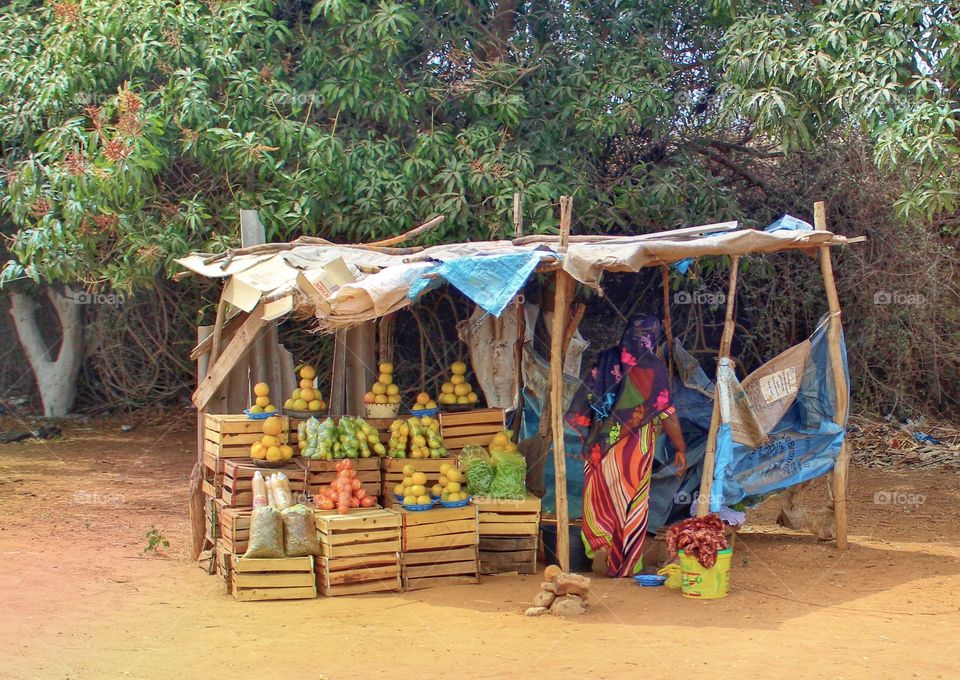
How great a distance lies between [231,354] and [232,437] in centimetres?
71

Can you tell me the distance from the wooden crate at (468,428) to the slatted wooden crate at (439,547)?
0.72 metres

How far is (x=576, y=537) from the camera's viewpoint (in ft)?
23.1

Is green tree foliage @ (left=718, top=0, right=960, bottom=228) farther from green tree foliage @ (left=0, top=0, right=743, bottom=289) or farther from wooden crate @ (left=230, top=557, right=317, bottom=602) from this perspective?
wooden crate @ (left=230, top=557, right=317, bottom=602)

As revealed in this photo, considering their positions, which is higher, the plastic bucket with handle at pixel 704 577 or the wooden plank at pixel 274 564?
the wooden plank at pixel 274 564

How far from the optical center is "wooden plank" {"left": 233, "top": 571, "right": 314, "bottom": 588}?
6129 millimetres

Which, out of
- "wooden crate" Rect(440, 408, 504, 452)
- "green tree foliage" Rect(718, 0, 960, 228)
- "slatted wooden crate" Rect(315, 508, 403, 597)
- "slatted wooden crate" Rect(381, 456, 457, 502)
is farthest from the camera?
"green tree foliage" Rect(718, 0, 960, 228)

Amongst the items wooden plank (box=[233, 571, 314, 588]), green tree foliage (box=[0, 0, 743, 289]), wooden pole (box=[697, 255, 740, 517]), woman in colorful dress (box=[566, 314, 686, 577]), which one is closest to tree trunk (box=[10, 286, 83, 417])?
green tree foliage (box=[0, 0, 743, 289])

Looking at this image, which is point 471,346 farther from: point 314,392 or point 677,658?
point 677,658

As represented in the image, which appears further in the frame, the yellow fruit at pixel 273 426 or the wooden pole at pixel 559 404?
the yellow fruit at pixel 273 426

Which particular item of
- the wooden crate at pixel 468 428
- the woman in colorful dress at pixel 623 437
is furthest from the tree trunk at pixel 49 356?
the woman in colorful dress at pixel 623 437

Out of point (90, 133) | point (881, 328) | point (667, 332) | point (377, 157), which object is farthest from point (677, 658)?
point (881, 328)

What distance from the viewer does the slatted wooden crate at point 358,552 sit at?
20.2 ft

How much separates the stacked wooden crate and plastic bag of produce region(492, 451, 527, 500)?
5 centimetres

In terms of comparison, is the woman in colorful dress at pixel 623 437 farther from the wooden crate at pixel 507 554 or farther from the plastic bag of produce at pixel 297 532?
the plastic bag of produce at pixel 297 532
